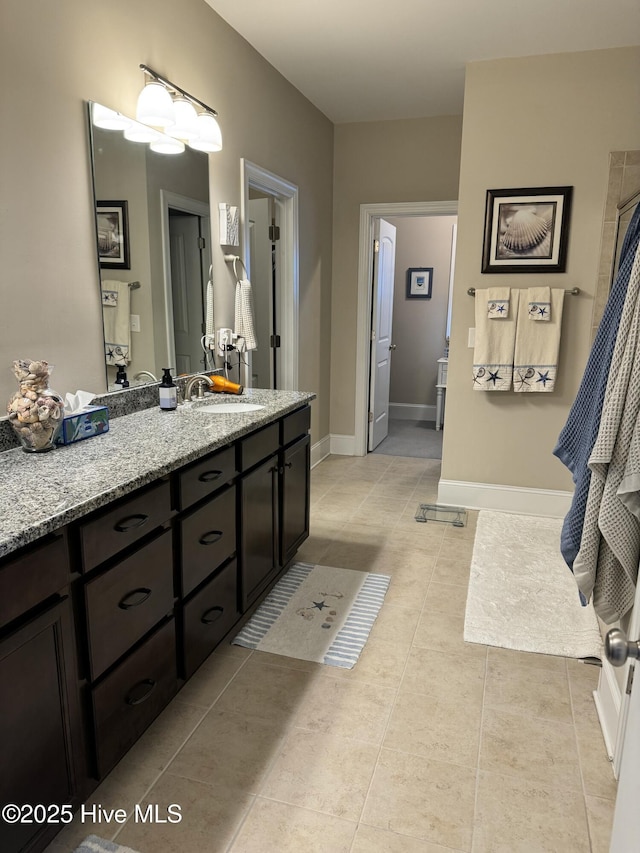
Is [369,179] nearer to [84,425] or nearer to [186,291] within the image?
[186,291]

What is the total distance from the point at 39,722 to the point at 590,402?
5.25 ft

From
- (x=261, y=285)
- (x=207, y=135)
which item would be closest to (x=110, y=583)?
(x=207, y=135)

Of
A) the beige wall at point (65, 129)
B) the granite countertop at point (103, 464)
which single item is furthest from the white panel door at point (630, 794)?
the beige wall at point (65, 129)

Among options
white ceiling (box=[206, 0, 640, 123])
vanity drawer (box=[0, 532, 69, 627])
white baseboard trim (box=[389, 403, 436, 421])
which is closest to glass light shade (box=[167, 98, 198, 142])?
white ceiling (box=[206, 0, 640, 123])

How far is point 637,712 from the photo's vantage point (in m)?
0.89

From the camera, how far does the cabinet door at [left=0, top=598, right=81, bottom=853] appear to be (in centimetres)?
121

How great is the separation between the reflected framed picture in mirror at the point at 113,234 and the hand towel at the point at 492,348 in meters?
2.16

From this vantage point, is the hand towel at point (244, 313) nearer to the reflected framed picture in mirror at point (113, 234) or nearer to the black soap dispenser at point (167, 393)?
the black soap dispenser at point (167, 393)

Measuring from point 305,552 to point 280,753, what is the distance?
1466 millimetres

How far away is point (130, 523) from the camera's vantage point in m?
1.57

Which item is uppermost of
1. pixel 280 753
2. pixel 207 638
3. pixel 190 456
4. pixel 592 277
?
pixel 592 277

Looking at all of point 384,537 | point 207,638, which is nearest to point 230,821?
point 207,638

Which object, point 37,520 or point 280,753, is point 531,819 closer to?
point 280,753

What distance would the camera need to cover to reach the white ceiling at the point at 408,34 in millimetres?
2818
